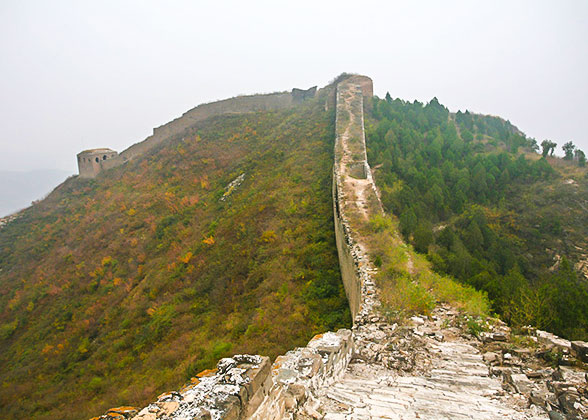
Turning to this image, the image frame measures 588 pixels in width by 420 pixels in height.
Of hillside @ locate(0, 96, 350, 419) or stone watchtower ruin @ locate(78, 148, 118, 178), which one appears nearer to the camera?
hillside @ locate(0, 96, 350, 419)

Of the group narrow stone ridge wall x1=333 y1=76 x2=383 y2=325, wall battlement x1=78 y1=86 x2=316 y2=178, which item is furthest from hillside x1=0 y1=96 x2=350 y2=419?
wall battlement x1=78 y1=86 x2=316 y2=178

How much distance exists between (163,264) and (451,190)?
15.7m

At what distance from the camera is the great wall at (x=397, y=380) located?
2580 millimetres

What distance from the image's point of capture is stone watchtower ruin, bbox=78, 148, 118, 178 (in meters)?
30.2

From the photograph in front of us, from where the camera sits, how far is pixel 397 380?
3.61m

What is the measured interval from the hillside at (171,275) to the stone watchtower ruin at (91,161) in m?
5.71

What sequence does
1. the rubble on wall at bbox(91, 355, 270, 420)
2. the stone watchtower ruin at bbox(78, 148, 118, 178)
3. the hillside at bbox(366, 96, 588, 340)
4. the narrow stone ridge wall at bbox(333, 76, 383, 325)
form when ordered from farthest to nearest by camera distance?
the stone watchtower ruin at bbox(78, 148, 118, 178), the hillside at bbox(366, 96, 588, 340), the narrow stone ridge wall at bbox(333, 76, 383, 325), the rubble on wall at bbox(91, 355, 270, 420)

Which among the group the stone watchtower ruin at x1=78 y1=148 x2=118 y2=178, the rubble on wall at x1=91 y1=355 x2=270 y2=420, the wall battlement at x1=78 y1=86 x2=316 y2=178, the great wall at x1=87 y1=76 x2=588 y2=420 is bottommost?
the great wall at x1=87 y1=76 x2=588 y2=420

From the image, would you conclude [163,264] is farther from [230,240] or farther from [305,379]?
[305,379]

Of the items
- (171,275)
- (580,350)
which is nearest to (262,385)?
(580,350)

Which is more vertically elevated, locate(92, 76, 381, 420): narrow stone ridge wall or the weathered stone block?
locate(92, 76, 381, 420): narrow stone ridge wall

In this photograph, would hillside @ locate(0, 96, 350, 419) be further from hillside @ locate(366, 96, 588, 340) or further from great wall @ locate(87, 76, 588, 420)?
hillside @ locate(366, 96, 588, 340)

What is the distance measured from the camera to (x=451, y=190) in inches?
658

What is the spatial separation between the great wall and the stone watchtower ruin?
33.5m
